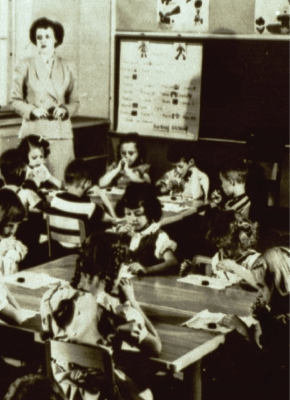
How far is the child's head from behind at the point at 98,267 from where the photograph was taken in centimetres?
290

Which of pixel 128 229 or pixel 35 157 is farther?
pixel 35 157

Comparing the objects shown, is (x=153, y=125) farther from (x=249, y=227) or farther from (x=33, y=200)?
(x=249, y=227)

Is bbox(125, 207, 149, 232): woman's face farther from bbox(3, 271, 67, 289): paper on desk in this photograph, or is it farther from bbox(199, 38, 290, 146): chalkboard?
bbox(199, 38, 290, 146): chalkboard

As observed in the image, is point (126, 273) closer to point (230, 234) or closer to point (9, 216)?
point (230, 234)

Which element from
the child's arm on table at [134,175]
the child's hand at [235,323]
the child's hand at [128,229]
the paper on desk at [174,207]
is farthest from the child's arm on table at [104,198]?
the child's hand at [235,323]

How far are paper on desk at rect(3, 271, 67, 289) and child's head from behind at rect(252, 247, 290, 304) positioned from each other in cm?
100

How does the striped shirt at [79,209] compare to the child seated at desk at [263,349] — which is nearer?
the child seated at desk at [263,349]

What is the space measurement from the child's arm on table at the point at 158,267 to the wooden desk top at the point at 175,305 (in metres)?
0.07

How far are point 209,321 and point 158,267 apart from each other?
80 centimetres

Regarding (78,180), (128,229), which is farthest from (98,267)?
(78,180)

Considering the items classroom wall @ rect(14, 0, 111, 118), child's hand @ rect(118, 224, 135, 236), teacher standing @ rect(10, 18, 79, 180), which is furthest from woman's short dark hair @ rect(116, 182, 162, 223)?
classroom wall @ rect(14, 0, 111, 118)

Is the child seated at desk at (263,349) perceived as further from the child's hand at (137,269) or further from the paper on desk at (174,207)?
the paper on desk at (174,207)

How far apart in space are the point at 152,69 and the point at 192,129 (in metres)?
0.74

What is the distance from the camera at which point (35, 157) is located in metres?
6.09
